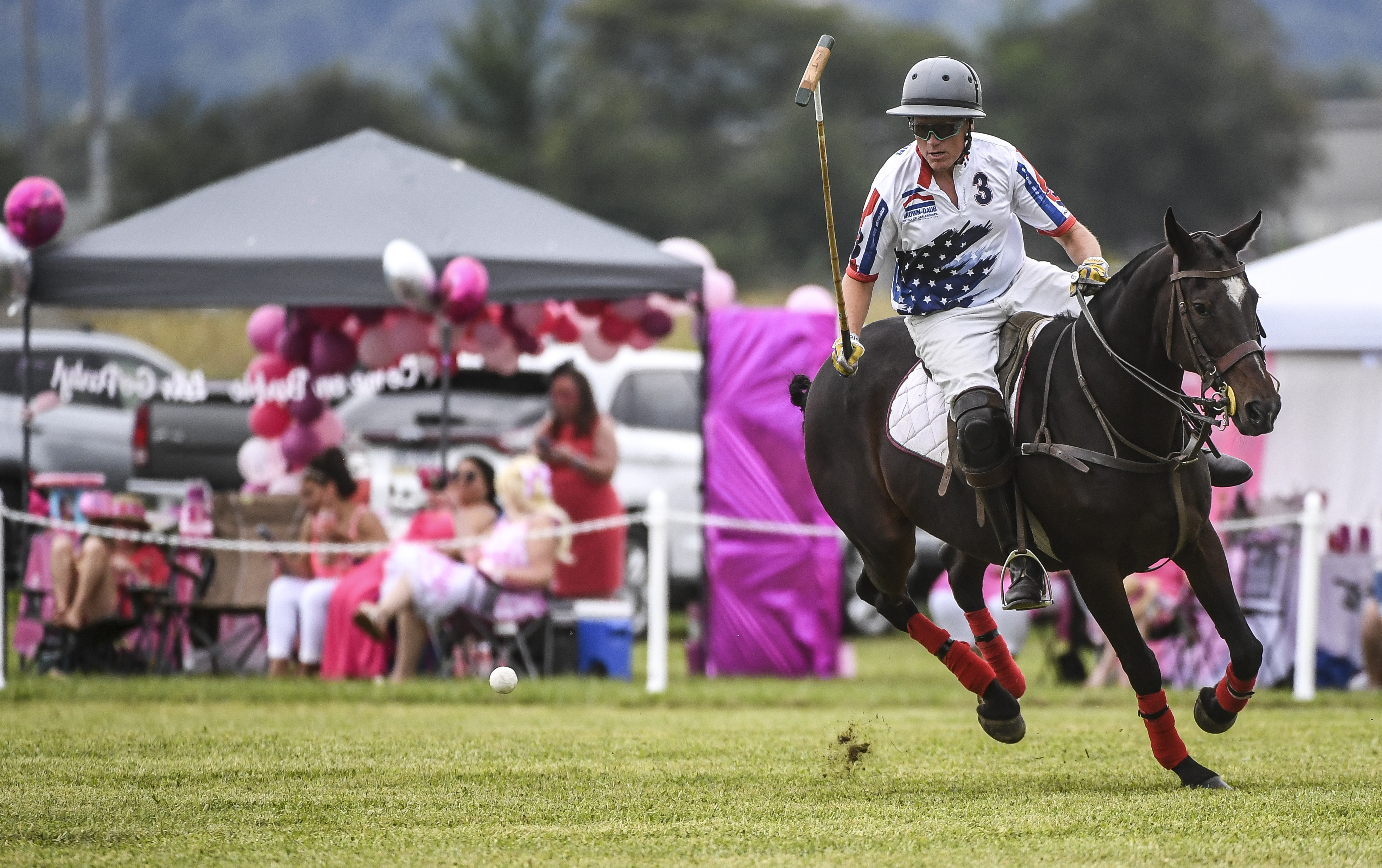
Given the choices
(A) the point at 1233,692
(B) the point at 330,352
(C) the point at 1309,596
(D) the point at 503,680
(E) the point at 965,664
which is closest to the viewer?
(A) the point at 1233,692

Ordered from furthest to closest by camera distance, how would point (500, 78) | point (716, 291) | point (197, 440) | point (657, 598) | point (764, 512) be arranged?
point (500, 78)
point (197, 440)
point (716, 291)
point (764, 512)
point (657, 598)

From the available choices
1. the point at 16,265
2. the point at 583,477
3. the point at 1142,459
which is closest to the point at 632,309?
the point at 583,477

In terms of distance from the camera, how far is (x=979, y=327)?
24.4 feet

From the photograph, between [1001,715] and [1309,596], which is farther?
[1309,596]

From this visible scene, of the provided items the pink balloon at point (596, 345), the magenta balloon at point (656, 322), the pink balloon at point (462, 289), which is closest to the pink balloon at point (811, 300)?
the magenta balloon at point (656, 322)

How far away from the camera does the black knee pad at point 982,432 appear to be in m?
7.04

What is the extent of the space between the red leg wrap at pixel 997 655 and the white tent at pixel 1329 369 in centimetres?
494

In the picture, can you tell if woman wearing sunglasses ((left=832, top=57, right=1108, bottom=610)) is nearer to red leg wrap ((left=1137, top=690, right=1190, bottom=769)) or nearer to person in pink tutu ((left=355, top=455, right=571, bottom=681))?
red leg wrap ((left=1137, top=690, right=1190, bottom=769))

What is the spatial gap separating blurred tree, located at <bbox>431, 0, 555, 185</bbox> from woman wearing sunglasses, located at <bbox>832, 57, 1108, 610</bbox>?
203 ft

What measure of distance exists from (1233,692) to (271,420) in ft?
29.9

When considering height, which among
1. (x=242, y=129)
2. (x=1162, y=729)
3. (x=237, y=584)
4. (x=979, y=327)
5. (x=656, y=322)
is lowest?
(x=1162, y=729)

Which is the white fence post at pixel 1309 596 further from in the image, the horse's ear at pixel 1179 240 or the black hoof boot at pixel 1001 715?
the horse's ear at pixel 1179 240

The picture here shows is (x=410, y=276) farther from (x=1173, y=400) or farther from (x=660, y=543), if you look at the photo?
(x=1173, y=400)

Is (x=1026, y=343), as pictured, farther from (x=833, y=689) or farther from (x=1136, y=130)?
(x=1136, y=130)
